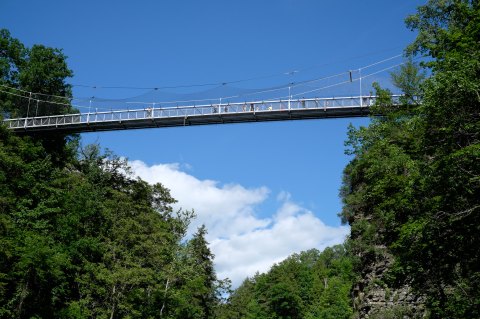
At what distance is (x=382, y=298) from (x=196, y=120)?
64.0 feet

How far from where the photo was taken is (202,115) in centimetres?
3669

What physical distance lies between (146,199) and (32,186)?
38.1 ft

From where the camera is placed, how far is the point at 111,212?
30828 millimetres

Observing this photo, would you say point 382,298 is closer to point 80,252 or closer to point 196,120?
point 80,252

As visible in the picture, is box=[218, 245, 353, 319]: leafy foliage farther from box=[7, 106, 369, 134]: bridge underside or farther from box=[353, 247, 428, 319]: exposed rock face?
box=[7, 106, 369, 134]: bridge underside

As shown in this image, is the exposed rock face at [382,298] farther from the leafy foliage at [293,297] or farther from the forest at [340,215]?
the leafy foliage at [293,297]

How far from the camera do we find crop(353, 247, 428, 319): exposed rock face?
2247cm

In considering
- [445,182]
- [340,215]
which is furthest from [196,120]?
[445,182]

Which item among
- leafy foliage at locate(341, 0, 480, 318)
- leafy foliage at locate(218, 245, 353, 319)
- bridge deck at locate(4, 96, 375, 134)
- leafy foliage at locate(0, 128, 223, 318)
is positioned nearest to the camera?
leafy foliage at locate(341, 0, 480, 318)

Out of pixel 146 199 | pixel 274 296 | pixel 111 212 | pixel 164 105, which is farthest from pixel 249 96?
pixel 274 296

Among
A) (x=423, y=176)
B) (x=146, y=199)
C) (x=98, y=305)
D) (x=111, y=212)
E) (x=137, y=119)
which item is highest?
(x=137, y=119)

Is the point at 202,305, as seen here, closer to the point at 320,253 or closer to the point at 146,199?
the point at 146,199

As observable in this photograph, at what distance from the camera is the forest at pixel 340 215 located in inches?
496

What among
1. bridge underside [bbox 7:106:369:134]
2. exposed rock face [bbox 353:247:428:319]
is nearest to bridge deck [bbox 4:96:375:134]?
bridge underside [bbox 7:106:369:134]
